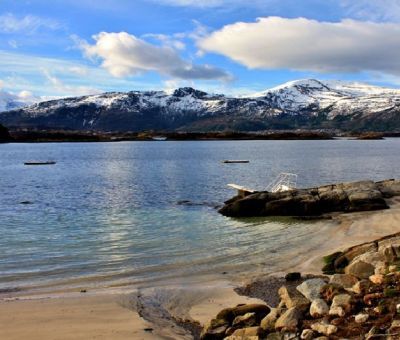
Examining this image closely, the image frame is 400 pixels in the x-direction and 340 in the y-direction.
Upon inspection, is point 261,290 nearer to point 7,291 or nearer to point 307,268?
point 307,268

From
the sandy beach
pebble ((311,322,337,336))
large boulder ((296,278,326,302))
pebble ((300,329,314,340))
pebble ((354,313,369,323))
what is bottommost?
the sandy beach

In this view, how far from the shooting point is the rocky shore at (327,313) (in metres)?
10.9

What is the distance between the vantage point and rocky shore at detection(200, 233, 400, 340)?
10.9 m

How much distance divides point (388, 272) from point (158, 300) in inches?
288

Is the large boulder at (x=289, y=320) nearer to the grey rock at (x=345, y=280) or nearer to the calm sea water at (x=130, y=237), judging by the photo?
the grey rock at (x=345, y=280)

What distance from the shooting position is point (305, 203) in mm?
35812

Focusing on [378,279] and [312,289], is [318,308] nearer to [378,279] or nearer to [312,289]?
[312,289]

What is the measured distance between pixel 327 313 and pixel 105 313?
670 cm

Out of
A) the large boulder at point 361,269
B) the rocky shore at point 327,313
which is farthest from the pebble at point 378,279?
the large boulder at point 361,269

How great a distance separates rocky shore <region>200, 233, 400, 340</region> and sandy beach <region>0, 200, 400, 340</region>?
1457 mm

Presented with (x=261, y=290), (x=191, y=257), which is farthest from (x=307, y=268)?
(x=191, y=257)

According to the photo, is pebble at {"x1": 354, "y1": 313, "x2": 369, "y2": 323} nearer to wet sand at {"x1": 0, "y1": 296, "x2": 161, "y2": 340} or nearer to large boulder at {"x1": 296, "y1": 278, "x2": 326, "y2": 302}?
large boulder at {"x1": 296, "y1": 278, "x2": 326, "y2": 302}

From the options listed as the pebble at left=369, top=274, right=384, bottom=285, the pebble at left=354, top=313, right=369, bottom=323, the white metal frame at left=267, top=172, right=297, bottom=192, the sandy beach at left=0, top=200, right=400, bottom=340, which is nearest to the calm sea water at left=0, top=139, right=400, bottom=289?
the sandy beach at left=0, top=200, right=400, bottom=340

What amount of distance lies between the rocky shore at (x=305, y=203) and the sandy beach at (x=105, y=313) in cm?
1500
